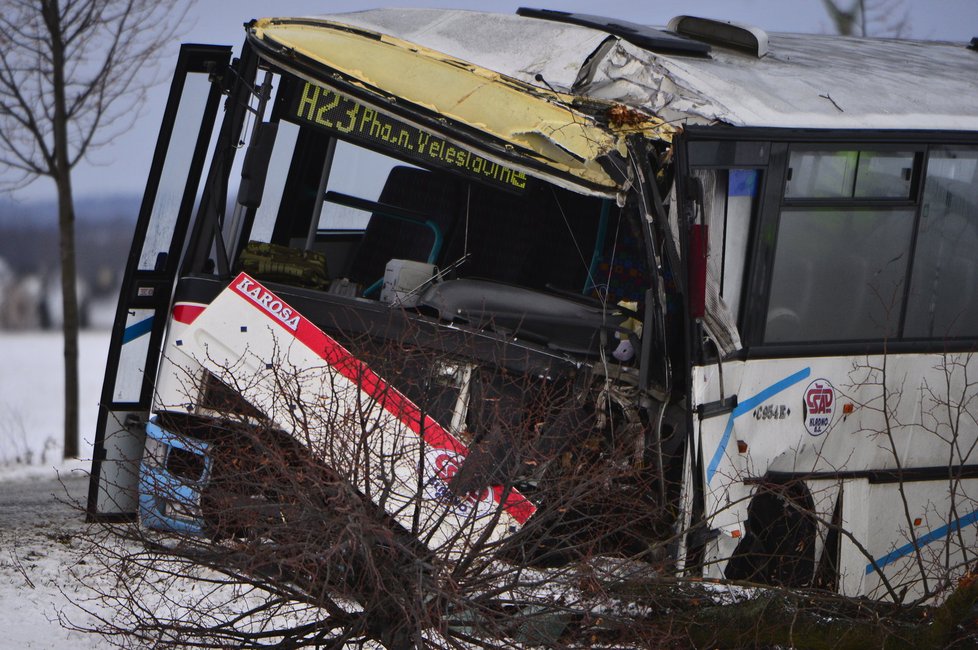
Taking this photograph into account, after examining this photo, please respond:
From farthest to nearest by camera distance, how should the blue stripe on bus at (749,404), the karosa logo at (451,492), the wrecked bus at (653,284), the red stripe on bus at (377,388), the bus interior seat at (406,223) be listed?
the bus interior seat at (406,223) < the blue stripe on bus at (749,404) < the wrecked bus at (653,284) < the red stripe on bus at (377,388) < the karosa logo at (451,492)

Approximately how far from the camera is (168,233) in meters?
7.00

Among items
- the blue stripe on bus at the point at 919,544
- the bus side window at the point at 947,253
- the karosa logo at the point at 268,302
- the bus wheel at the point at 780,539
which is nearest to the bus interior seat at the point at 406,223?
the karosa logo at the point at 268,302

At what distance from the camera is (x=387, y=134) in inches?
257

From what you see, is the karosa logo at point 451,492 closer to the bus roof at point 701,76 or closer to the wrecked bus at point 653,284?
the wrecked bus at point 653,284

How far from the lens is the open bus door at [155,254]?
6805mm

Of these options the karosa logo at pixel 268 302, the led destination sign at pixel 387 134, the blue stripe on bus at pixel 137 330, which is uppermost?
the led destination sign at pixel 387 134

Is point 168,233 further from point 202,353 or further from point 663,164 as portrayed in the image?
point 663,164

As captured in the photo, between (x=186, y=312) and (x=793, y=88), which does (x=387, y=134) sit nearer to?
(x=186, y=312)

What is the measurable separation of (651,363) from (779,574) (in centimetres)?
150

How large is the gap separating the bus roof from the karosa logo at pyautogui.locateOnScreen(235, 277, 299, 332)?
4.82 feet

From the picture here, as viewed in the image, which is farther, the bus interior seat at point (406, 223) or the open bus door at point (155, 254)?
the bus interior seat at point (406, 223)

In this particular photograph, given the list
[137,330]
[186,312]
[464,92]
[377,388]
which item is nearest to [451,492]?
[377,388]

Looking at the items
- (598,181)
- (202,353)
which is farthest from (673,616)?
(202,353)

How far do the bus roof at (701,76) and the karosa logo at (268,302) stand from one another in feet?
4.82
